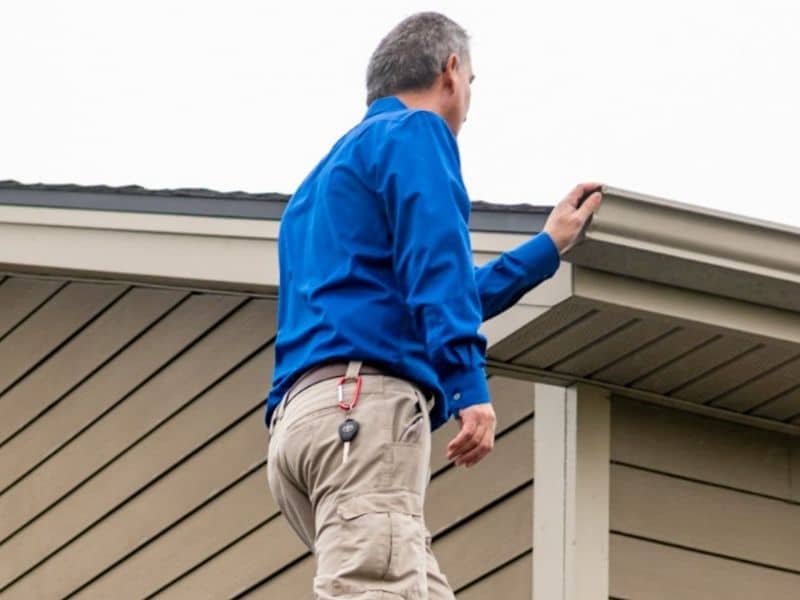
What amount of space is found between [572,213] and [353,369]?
3.49 feet

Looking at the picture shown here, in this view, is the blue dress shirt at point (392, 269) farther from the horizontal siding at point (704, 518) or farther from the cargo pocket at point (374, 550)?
the horizontal siding at point (704, 518)

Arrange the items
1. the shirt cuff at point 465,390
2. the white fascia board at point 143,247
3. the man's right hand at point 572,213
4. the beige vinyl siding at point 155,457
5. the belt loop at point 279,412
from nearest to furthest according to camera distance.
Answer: the shirt cuff at point 465,390 → the belt loop at point 279,412 → the man's right hand at point 572,213 → the beige vinyl siding at point 155,457 → the white fascia board at point 143,247

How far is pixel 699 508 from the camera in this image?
582 cm

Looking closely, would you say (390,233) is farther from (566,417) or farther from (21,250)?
(21,250)

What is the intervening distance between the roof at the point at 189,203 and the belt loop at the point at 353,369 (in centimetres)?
174

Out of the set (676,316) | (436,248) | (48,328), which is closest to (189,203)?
(48,328)

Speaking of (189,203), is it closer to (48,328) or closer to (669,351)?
(48,328)

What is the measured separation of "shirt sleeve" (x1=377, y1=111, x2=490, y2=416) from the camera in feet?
12.4

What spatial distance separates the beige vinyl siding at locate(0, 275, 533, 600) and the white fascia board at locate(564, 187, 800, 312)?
821mm

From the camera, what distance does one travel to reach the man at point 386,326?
3740 mm

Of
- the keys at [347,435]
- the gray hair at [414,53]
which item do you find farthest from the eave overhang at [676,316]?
the keys at [347,435]

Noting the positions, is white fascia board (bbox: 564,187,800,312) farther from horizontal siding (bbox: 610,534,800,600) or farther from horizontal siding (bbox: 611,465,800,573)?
horizontal siding (bbox: 610,534,800,600)

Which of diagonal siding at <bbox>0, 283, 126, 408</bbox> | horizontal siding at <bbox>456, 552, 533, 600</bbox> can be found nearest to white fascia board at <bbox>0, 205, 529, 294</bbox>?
diagonal siding at <bbox>0, 283, 126, 408</bbox>

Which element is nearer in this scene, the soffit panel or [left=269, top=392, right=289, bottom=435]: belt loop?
[left=269, top=392, right=289, bottom=435]: belt loop
